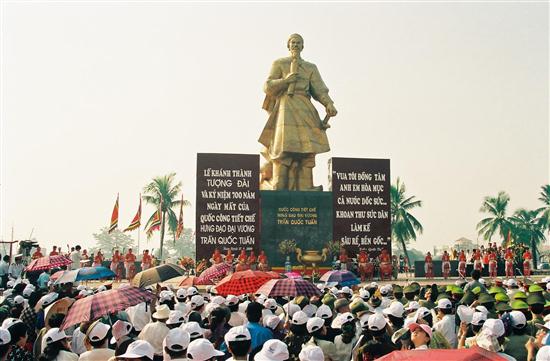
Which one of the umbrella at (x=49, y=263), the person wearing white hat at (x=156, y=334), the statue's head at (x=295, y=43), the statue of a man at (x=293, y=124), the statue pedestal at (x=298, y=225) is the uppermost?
the statue's head at (x=295, y=43)

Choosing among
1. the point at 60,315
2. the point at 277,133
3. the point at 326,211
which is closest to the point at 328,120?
the point at 277,133

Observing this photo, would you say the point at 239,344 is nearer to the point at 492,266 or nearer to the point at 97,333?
the point at 97,333

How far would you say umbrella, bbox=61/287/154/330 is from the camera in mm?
7223

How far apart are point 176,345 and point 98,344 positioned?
49.3 inches

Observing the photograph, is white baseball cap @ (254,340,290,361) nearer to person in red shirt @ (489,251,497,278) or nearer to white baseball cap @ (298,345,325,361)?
white baseball cap @ (298,345,325,361)

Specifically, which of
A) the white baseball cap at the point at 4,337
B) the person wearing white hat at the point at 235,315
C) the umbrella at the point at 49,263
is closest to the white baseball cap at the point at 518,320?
the person wearing white hat at the point at 235,315

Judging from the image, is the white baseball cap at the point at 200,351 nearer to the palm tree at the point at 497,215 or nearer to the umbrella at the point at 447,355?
the umbrella at the point at 447,355

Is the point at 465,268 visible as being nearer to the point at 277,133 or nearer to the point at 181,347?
the point at 277,133

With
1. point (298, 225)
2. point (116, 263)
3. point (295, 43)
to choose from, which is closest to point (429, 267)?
point (298, 225)

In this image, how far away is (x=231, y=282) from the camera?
11.0 meters

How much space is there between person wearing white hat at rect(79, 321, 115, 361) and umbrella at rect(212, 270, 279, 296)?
189 inches

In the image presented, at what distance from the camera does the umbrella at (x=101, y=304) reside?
722 cm

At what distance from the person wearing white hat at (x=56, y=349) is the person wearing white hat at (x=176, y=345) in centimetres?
132

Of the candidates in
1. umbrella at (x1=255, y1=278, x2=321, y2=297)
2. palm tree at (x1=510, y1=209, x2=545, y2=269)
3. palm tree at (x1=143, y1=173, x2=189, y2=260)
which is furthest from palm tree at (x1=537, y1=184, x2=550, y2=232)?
umbrella at (x1=255, y1=278, x2=321, y2=297)
